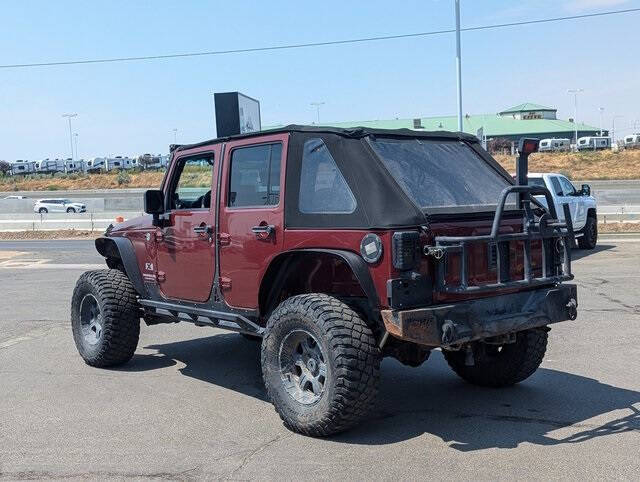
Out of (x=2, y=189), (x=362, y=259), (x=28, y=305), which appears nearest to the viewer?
(x=362, y=259)

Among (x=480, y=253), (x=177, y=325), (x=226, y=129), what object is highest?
(x=226, y=129)

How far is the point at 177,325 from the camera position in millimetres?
9867

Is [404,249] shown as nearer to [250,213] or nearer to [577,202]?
[250,213]

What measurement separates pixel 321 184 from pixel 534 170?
196 feet

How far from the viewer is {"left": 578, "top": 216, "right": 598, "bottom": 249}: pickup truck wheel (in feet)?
57.2

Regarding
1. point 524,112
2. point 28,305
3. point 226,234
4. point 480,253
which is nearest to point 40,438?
point 226,234

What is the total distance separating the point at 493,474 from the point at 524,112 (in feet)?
416

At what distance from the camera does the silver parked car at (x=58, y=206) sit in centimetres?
4657

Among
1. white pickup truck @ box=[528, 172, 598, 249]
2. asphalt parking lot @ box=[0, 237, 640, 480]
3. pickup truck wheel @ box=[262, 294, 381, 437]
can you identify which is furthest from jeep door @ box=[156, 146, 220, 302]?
white pickup truck @ box=[528, 172, 598, 249]

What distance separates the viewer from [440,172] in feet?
18.9

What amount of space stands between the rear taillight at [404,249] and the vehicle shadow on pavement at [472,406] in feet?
3.98

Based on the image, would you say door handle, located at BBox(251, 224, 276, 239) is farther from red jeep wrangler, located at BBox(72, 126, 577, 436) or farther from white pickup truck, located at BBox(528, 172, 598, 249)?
white pickup truck, located at BBox(528, 172, 598, 249)

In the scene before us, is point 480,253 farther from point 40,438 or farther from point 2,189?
point 2,189

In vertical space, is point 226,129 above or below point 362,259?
above
